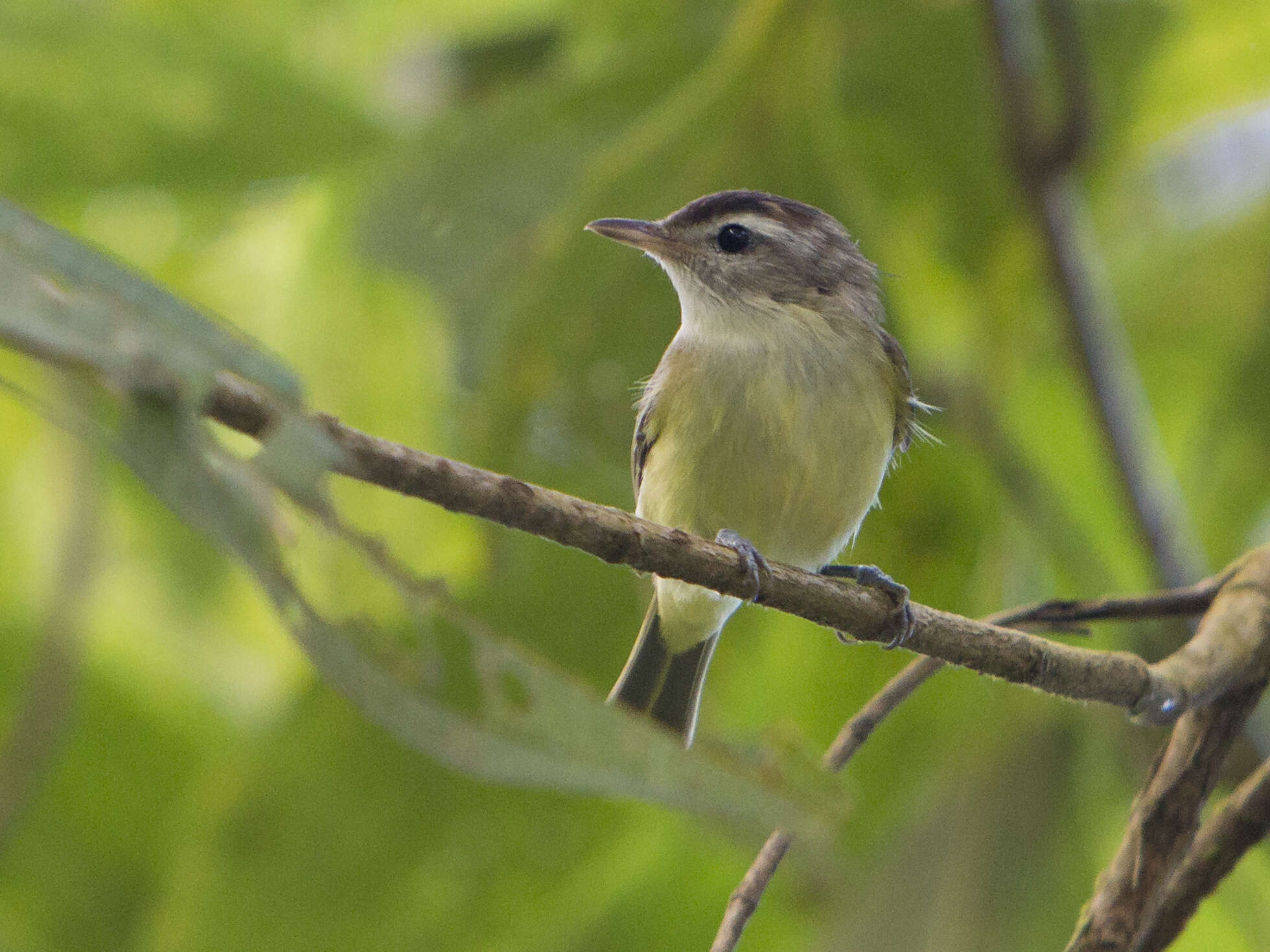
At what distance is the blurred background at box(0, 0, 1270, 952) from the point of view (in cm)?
108

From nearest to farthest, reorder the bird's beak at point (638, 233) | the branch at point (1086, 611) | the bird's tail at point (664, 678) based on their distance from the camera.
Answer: the branch at point (1086, 611) → the bird's tail at point (664, 678) → the bird's beak at point (638, 233)

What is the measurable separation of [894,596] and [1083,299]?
2.42ft

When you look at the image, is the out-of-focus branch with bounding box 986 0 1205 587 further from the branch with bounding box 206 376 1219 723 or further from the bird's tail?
the branch with bounding box 206 376 1219 723

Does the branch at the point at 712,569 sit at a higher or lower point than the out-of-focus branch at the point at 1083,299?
lower

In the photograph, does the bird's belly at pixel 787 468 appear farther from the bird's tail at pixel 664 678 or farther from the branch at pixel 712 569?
the branch at pixel 712 569

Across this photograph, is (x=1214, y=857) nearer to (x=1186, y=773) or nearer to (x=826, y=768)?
(x=1186, y=773)

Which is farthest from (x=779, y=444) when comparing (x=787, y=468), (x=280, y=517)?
(x=280, y=517)

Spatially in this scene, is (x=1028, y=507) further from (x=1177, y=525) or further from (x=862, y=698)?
(x=862, y=698)

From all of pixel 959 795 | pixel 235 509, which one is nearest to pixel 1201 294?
pixel 959 795

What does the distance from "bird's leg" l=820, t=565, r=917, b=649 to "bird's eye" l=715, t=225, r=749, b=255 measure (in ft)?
1.13

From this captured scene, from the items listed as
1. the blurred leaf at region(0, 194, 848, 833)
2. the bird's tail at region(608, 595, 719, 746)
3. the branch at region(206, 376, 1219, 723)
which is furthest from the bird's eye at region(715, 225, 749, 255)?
the blurred leaf at region(0, 194, 848, 833)

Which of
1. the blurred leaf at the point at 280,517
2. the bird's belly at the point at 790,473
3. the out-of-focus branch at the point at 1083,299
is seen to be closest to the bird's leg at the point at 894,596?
the blurred leaf at the point at 280,517

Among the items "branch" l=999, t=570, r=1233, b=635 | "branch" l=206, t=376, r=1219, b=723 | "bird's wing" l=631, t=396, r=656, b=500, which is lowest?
"branch" l=206, t=376, r=1219, b=723

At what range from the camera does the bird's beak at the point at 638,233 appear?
0.98m
